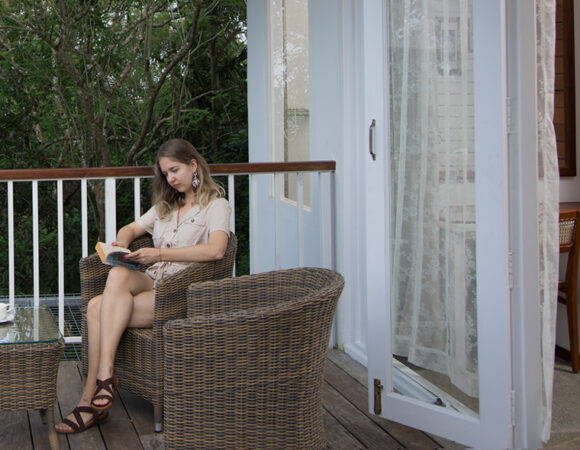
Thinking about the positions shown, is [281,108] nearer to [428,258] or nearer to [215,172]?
[215,172]

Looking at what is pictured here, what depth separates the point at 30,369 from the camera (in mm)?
2836

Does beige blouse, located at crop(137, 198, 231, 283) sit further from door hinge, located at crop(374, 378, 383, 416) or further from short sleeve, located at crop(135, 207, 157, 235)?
door hinge, located at crop(374, 378, 383, 416)

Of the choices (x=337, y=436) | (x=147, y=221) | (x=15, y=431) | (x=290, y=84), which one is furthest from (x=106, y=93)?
(x=337, y=436)

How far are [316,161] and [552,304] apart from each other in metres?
1.88

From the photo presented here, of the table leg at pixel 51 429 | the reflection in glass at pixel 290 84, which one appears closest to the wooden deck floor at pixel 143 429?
the table leg at pixel 51 429

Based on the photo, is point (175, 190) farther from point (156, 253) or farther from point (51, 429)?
point (51, 429)

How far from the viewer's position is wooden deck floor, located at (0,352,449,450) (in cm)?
299

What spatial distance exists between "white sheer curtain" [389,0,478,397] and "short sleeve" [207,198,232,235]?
727 mm

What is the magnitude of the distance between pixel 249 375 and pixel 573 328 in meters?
2.06

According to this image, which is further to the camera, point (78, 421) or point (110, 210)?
point (110, 210)

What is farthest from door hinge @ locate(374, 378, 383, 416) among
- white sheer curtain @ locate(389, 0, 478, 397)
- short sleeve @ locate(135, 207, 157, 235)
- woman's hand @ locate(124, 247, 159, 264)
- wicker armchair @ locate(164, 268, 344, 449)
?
short sleeve @ locate(135, 207, 157, 235)

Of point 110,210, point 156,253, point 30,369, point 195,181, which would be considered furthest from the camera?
point 110,210

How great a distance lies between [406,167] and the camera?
308 centimetres

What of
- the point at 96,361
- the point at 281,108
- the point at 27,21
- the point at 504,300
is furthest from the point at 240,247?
the point at 504,300
